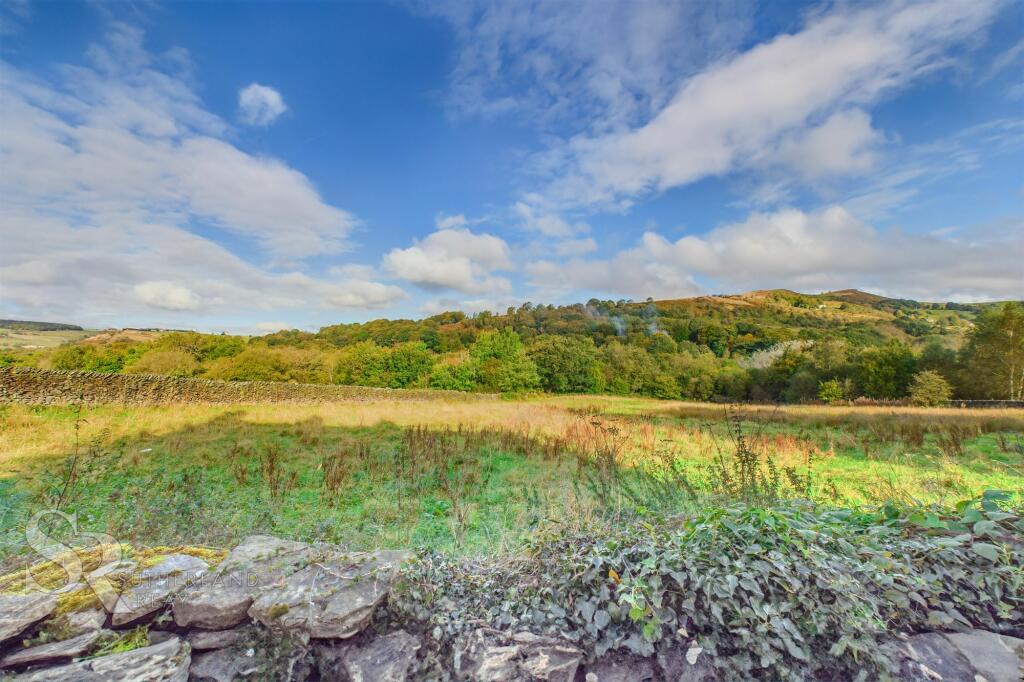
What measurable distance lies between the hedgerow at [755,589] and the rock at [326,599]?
0.60 feet

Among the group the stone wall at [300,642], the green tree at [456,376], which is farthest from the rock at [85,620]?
the green tree at [456,376]

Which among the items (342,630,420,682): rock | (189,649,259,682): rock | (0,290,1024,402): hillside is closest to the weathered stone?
(342,630,420,682): rock

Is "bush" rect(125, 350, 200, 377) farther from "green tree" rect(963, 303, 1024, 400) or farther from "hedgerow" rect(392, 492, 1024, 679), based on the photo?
"green tree" rect(963, 303, 1024, 400)

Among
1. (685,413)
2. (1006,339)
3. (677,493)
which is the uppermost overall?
(1006,339)

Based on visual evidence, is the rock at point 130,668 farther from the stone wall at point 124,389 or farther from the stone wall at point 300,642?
the stone wall at point 124,389

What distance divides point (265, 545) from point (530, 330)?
3003 inches

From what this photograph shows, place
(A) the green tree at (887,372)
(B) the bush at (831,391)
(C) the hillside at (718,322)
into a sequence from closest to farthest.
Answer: (A) the green tree at (887,372) < (B) the bush at (831,391) < (C) the hillside at (718,322)

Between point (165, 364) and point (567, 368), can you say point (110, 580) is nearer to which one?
point (165, 364)

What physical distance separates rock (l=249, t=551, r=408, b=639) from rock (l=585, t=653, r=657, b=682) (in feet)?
4.18

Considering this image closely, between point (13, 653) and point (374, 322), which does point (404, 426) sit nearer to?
point (13, 653)

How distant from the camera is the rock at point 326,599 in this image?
7.86ft

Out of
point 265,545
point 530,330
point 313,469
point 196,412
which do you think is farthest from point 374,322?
point 265,545

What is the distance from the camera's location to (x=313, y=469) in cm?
772

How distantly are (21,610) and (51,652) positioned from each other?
1.19 feet
